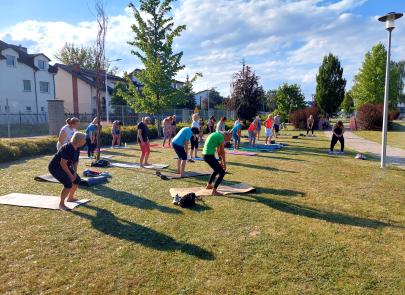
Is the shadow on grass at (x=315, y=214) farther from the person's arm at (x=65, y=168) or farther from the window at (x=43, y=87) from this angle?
the window at (x=43, y=87)

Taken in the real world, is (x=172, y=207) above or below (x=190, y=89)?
below

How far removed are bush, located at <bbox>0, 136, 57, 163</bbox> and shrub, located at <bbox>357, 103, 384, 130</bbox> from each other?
2949cm

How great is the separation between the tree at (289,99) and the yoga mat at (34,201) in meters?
36.2

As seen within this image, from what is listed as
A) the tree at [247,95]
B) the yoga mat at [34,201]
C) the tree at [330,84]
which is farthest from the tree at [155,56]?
the tree at [330,84]

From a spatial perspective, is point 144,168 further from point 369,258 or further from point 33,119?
point 33,119

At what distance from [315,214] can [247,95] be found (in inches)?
950

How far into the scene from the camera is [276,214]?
20.0 feet

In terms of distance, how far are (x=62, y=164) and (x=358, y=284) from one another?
4.99 meters

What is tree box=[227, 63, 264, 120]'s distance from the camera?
29.5 meters

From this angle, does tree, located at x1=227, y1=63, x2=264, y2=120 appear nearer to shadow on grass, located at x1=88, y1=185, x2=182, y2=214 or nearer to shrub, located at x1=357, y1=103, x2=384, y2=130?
shrub, located at x1=357, y1=103, x2=384, y2=130

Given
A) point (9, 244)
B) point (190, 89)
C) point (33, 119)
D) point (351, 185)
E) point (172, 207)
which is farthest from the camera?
point (33, 119)

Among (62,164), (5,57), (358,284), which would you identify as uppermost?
(5,57)

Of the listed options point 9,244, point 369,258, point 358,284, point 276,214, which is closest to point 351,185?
point 276,214

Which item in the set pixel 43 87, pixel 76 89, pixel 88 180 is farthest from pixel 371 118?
pixel 43 87
